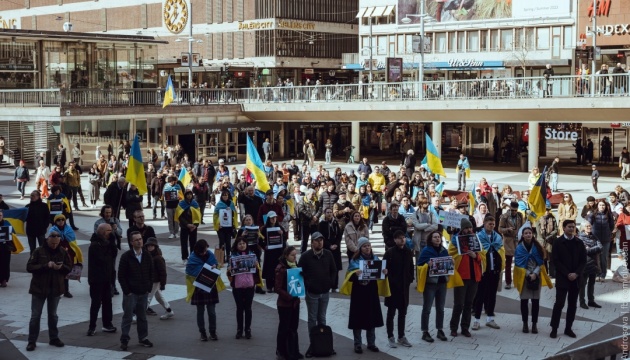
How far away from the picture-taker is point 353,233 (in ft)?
52.7

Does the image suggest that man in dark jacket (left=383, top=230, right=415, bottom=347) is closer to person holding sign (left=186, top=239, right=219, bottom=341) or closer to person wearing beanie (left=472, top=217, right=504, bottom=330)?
person wearing beanie (left=472, top=217, right=504, bottom=330)

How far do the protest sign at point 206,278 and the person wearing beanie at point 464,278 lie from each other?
363cm

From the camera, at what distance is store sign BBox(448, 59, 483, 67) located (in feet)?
194

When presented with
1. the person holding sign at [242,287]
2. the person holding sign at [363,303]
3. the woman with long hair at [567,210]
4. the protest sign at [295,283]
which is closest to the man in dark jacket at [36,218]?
the person holding sign at [242,287]

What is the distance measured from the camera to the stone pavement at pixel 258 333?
13.0m

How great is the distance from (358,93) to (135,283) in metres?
35.0

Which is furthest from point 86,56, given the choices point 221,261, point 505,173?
point 221,261

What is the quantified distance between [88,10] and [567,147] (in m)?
41.2

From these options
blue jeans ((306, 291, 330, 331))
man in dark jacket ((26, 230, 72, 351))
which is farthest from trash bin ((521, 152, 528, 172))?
man in dark jacket ((26, 230, 72, 351))

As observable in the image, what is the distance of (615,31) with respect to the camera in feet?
168

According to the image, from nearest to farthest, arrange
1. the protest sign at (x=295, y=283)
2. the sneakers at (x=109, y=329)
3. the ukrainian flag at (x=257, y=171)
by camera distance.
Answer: the protest sign at (x=295, y=283) → the sneakers at (x=109, y=329) → the ukrainian flag at (x=257, y=171)

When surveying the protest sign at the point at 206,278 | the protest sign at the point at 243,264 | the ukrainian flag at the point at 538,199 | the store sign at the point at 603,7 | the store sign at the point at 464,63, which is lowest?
the protest sign at the point at 206,278

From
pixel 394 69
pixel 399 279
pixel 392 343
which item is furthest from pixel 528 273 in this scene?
pixel 394 69

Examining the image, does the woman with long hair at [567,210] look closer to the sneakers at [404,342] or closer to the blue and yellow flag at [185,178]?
the sneakers at [404,342]
